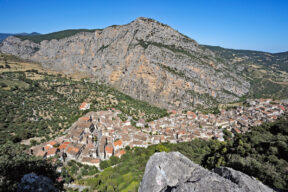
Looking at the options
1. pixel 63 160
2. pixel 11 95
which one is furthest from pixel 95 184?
pixel 11 95

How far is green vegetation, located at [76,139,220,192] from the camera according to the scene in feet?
68.5

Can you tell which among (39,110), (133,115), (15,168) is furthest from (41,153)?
(133,115)

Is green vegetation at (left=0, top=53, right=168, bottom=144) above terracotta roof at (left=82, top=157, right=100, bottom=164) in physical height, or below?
above

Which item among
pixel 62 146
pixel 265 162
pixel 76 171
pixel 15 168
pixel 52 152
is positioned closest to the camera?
pixel 15 168

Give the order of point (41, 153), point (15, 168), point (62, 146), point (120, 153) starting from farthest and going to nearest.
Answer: point (120, 153) → point (62, 146) → point (41, 153) → point (15, 168)

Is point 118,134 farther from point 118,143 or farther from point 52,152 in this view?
point 52,152

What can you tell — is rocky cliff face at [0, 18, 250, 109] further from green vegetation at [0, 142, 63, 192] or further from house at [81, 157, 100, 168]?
green vegetation at [0, 142, 63, 192]

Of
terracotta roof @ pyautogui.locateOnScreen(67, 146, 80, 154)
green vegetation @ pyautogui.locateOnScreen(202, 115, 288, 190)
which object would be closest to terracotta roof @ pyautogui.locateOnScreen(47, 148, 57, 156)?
terracotta roof @ pyautogui.locateOnScreen(67, 146, 80, 154)

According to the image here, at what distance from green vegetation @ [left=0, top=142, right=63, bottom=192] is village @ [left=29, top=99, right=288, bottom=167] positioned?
1774cm

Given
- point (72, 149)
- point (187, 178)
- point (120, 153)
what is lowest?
point (120, 153)

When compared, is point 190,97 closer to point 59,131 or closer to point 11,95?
point 59,131

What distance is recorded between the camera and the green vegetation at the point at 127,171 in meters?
20.9

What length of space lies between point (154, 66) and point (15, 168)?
8415 cm

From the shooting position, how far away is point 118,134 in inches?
1529
